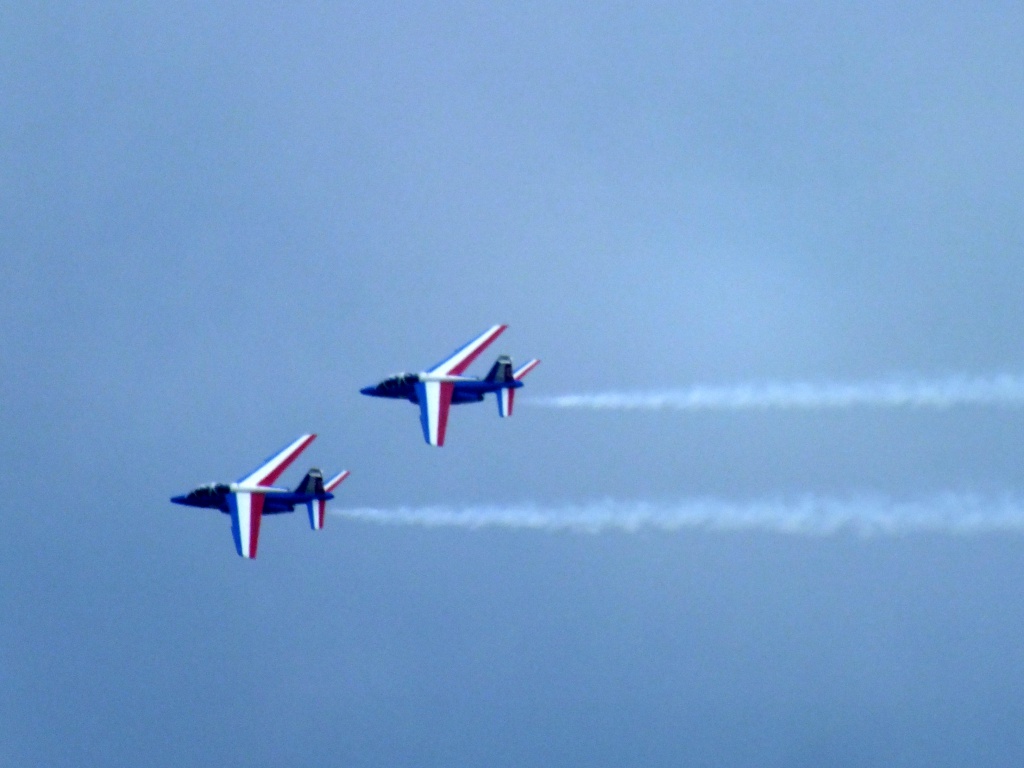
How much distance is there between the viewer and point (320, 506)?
109125 millimetres

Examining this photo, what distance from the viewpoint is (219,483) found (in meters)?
111

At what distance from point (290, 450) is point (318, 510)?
5.73 metres

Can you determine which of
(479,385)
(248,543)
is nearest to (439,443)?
(479,385)

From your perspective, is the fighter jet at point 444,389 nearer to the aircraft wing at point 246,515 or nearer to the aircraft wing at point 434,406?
the aircraft wing at point 434,406

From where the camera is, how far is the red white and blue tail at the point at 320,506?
10900 cm

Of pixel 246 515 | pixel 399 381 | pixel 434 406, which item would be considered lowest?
pixel 246 515

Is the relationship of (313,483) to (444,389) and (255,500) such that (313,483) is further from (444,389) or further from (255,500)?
(444,389)

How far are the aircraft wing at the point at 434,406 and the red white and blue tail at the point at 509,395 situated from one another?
2.86 metres

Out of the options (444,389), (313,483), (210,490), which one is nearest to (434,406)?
(444,389)

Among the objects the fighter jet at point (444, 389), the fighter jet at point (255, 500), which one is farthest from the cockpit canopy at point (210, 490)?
the fighter jet at point (444, 389)

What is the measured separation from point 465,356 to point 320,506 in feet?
40.7

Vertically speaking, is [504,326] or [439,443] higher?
[504,326]

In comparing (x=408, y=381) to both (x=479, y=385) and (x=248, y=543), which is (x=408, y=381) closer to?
(x=479, y=385)

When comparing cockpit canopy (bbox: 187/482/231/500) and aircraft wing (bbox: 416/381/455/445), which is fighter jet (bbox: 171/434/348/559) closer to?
cockpit canopy (bbox: 187/482/231/500)
